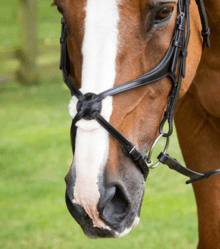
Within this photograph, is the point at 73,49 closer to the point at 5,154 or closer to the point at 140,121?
the point at 140,121

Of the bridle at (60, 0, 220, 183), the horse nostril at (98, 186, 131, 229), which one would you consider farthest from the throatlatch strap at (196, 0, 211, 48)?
the horse nostril at (98, 186, 131, 229)

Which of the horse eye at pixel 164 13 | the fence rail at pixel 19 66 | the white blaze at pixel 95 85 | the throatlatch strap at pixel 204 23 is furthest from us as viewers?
the fence rail at pixel 19 66

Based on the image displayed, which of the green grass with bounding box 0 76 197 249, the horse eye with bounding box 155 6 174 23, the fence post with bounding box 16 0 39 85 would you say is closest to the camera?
the horse eye with bounding box 155 6 174 23

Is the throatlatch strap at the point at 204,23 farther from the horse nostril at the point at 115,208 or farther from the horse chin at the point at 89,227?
the horse chin at the point at 89,227

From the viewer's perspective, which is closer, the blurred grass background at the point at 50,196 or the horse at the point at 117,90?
the horse at the point at 117,90

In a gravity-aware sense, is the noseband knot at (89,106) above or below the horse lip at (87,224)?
above

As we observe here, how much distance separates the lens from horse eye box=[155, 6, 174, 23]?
1.70 m

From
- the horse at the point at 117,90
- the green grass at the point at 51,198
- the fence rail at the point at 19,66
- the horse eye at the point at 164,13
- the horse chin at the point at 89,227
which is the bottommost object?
the fence rail at the point at 19,66

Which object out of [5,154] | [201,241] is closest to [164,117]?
[201,241]

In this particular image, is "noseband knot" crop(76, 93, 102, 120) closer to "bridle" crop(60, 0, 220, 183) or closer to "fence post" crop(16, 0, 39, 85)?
"bridle" crop(60, 0, 220, 183)

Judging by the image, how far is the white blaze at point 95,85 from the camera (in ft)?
5.17

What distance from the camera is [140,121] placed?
1759 mm

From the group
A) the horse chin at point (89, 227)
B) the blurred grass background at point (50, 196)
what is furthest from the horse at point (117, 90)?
the blurred grass background at point (50, 196)

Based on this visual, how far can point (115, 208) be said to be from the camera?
1.67m
